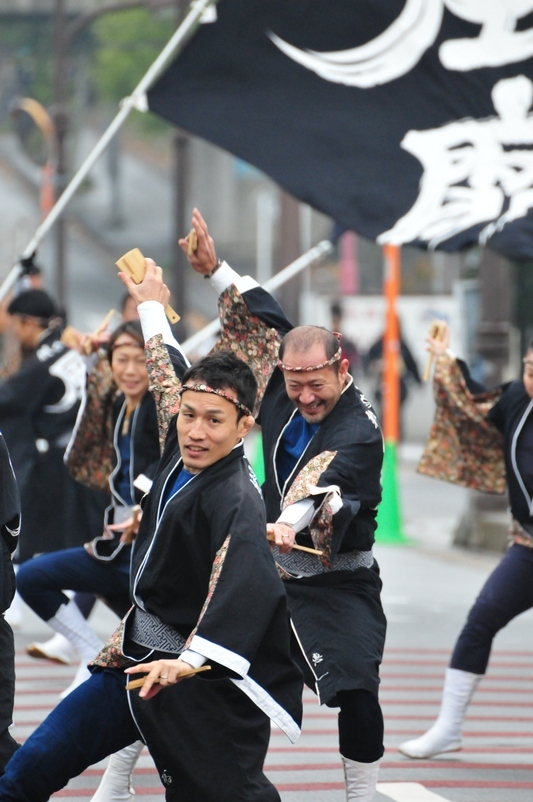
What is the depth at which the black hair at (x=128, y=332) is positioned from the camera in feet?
20.1

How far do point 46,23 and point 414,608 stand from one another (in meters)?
48.3

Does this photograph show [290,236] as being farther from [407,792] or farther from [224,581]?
[224,581]

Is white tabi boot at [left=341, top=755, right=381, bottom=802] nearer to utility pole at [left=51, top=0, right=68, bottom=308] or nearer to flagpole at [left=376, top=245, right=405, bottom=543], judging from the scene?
flagpole at [left=376, top=245, right=405, bottom=543]

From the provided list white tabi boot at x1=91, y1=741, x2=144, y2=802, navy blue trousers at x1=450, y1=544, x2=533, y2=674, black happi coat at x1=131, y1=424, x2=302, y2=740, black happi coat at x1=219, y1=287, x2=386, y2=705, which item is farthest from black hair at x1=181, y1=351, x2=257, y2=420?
navy blue trousers at x1=450, y1=544, x2=533, y2=674

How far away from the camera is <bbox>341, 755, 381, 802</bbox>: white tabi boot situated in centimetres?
479

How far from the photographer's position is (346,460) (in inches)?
185

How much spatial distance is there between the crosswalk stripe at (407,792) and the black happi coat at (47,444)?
310 cm

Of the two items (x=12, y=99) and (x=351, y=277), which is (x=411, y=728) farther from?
(x=12, y=99)

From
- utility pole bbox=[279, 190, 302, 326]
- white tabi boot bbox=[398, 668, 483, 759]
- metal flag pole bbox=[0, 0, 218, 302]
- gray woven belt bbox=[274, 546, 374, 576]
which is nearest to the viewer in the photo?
gray woven belt bbox=[274, 546, 374, 576]

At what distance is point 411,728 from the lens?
6.73 m

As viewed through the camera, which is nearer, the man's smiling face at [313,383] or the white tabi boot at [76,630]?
the man's smiling face at [313,383]

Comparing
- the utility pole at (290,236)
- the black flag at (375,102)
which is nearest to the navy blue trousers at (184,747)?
the black flag at (375,102)

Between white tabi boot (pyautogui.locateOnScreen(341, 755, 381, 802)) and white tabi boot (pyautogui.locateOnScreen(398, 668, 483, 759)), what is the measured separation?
1.37 m

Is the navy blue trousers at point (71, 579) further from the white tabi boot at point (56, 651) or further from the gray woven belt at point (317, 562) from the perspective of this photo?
the white tabi boot at point (56, 651)
